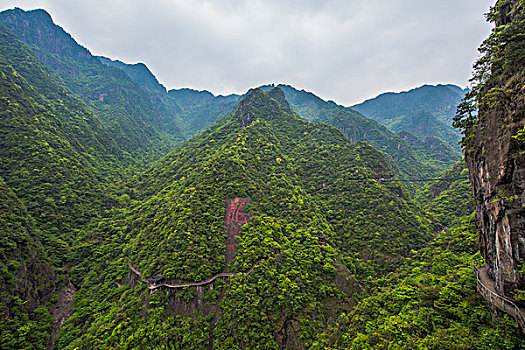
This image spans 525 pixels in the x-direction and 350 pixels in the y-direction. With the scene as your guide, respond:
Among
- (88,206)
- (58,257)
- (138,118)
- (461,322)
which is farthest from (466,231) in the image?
(138,118)

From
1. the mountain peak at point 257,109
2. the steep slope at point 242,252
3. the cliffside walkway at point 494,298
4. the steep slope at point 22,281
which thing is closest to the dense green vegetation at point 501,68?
the cliffside walkway at point 494,298

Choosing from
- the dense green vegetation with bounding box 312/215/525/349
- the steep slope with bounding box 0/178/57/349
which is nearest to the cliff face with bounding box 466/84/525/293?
the dense green vegetation with bounding box 312/215/525/349

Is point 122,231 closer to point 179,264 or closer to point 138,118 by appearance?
point 179,264

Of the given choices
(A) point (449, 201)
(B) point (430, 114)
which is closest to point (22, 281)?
(A) point (449, 201)

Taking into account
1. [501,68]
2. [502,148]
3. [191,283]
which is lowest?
[191,283]

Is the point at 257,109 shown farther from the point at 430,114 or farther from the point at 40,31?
the point at 430,114

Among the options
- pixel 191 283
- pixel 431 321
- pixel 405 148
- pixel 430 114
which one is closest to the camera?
pixel 431 321

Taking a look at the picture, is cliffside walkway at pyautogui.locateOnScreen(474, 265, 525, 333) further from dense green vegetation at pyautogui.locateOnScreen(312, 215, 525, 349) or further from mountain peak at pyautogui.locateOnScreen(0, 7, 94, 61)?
mountain peak at pyautogui.locateOnScreen(0, 7, 94, 61)
